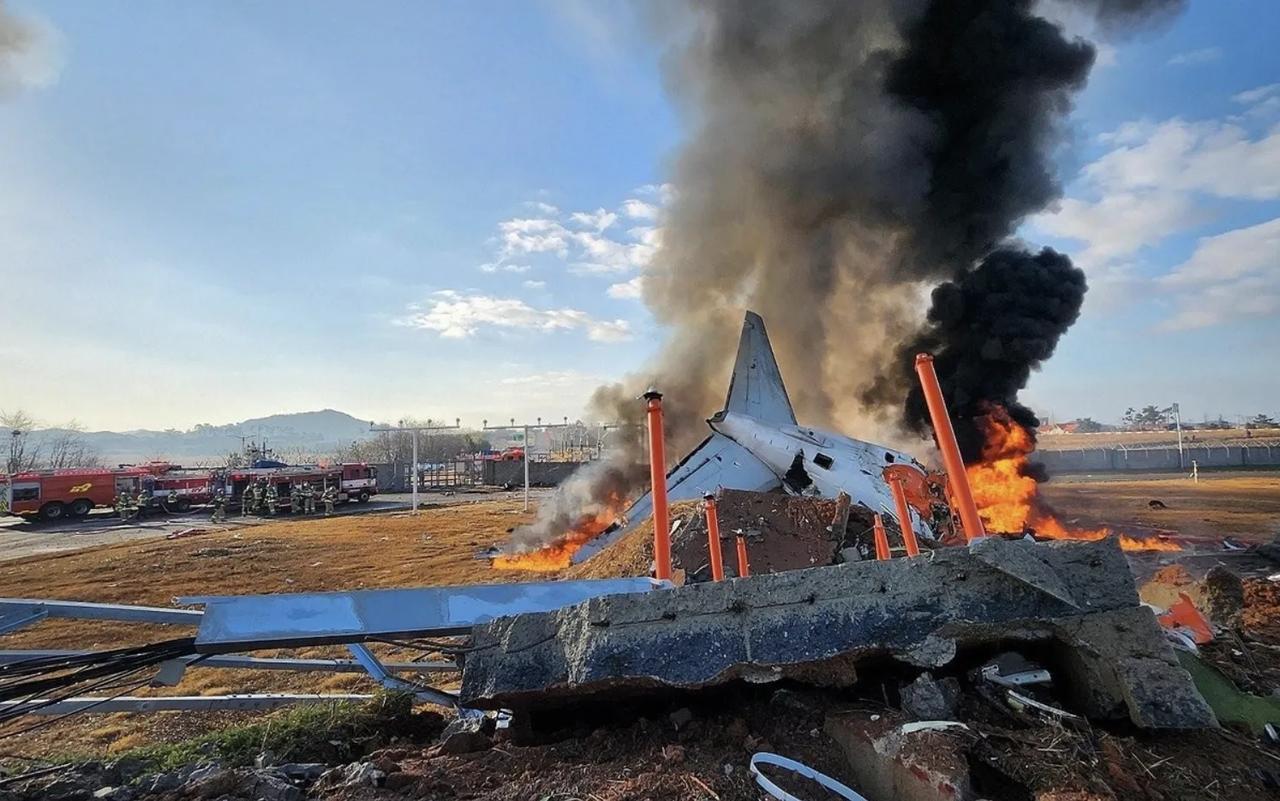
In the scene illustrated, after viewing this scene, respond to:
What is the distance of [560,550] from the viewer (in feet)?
49.2

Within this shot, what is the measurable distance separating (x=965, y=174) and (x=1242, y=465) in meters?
35.2

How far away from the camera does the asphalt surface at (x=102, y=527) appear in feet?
71.8

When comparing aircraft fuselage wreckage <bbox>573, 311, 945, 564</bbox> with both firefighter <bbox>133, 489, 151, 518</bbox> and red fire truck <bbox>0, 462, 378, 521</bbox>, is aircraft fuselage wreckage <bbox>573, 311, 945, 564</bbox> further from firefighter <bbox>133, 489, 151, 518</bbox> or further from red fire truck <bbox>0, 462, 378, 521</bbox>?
firefighter <bbox>133, 489, 151, 518</bbox>

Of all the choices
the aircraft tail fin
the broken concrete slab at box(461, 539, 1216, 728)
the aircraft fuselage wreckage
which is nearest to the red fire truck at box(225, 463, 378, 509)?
the aircraft tail fin

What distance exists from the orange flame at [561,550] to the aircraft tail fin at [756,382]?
419 centimetres

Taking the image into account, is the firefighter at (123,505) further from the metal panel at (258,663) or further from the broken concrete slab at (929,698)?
the broken concrete slab at (929,698)

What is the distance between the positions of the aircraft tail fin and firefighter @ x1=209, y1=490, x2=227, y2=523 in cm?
2362

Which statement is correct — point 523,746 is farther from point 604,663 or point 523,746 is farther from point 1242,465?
point 1242,465

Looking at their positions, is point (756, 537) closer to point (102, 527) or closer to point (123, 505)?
point (102, 527)

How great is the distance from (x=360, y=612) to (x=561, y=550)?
11.7m

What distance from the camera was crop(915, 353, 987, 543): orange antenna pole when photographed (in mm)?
3619

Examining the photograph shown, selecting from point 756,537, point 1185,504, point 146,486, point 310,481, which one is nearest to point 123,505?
point 146,486

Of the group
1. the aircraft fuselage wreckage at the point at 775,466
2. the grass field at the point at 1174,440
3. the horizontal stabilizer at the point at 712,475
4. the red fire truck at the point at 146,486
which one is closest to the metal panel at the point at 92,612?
the aircraft fuselage wreckage at the point at 775,466

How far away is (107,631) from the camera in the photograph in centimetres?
1002
